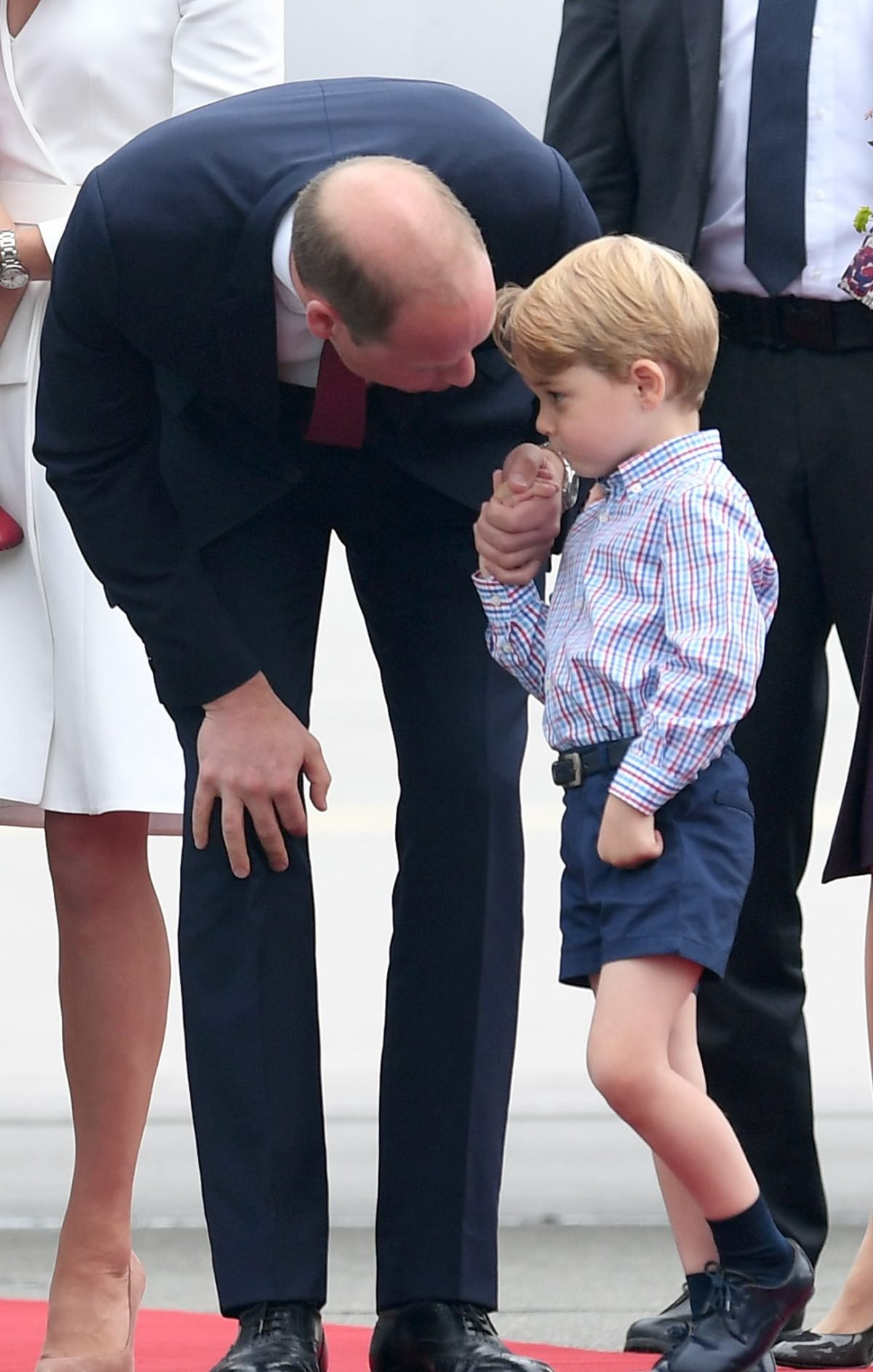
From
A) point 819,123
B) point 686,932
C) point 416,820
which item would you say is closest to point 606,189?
point 819,123

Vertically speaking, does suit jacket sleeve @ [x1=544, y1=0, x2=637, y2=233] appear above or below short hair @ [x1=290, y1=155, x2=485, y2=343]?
below

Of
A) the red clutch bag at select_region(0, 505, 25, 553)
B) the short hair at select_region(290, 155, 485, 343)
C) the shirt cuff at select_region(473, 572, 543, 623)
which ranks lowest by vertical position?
the red clutch bag at select_region(0, 505, 25, 553)

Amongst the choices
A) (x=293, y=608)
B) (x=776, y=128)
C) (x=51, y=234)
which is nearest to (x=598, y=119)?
(x=776, y=128)

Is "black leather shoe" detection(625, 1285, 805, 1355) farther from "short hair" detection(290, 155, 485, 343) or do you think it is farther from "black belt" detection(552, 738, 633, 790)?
"short hair" detection(290, 155, 485, 343)

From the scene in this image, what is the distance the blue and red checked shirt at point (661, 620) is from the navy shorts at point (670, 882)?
4 centimetres

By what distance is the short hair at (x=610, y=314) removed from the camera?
1.74 meters

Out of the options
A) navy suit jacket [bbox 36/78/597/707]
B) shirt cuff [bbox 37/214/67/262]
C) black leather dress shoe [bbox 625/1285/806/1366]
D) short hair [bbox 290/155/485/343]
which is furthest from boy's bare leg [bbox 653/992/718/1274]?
shirt cuff [bbox 37/214/67/262]

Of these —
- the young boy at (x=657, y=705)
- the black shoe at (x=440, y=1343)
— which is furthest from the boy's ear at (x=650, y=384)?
the black shoe at (x=440, y=1343)

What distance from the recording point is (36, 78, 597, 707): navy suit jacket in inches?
69.8

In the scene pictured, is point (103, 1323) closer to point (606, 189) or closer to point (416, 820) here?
point (416, 820)

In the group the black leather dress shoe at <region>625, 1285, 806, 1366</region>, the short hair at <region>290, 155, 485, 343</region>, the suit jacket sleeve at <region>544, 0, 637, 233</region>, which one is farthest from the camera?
the suit jacket sleeve at <region>544, 0, 637, 233</region>

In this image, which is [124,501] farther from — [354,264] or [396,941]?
[396,941]

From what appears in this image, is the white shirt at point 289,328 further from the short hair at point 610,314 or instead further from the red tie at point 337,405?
the short hair at point 610,314

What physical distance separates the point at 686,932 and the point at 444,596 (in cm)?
37
